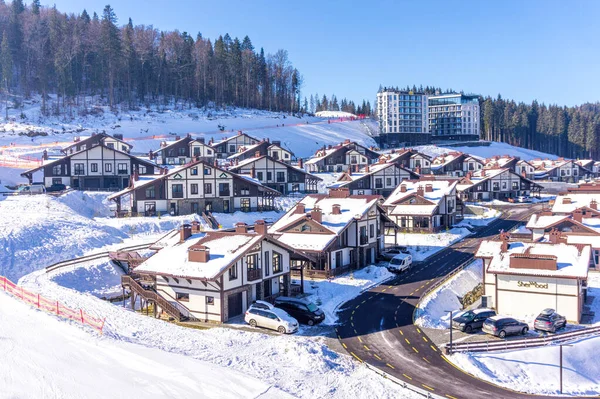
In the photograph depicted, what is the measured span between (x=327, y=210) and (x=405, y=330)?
847 inches

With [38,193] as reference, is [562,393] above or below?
below

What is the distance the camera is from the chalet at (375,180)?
3595 inches

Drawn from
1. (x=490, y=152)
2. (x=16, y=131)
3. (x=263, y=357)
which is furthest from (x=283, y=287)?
(x=490, y=152)

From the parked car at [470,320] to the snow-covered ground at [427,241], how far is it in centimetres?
2001

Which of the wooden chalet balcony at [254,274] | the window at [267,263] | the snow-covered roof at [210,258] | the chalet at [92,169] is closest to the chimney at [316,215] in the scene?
the window at [267,263]

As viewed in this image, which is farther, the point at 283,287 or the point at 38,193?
the point at 38,193

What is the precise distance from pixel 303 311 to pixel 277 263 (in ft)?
19.2

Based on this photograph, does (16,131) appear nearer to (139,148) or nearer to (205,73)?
(139,148)

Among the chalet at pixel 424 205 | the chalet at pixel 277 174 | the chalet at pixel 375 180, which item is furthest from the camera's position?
the chalet at pixel 375 180

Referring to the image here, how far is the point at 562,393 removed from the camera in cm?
2703

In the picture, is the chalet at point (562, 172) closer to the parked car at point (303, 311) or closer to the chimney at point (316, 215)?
the chimney at point (316, 215)

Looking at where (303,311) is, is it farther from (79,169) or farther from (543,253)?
(79,169)

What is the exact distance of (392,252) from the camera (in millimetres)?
54844

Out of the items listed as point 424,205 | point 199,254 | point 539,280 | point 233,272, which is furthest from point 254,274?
point 424,205
